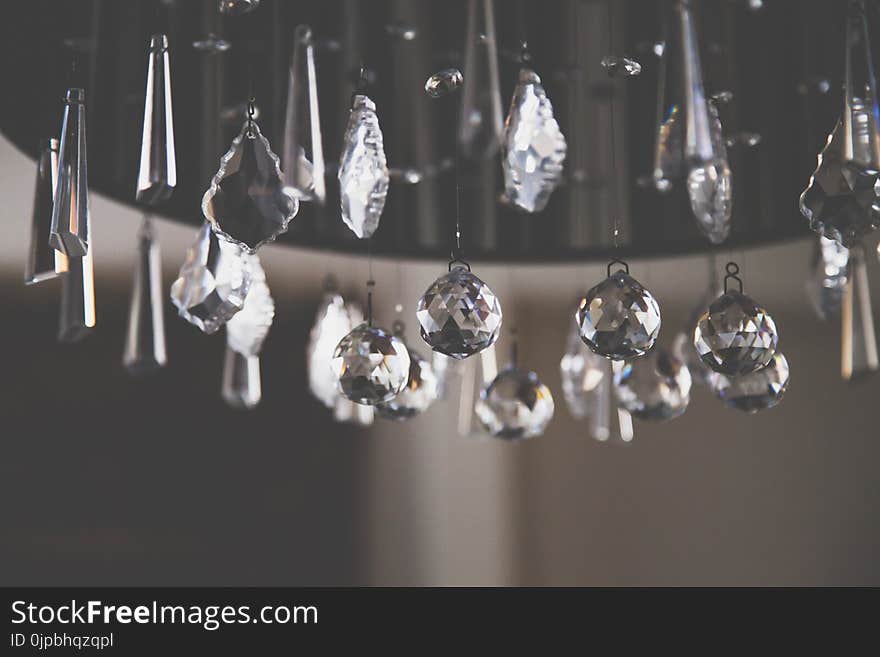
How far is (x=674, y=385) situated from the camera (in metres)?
1.33

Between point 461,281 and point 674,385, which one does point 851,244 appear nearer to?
point 461,281

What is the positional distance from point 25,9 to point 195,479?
1.49 meters

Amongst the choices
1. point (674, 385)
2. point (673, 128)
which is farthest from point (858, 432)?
point (673, 128)

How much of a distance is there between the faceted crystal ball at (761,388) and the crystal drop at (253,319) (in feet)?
1.66

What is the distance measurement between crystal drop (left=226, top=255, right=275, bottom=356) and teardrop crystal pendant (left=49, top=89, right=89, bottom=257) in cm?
32

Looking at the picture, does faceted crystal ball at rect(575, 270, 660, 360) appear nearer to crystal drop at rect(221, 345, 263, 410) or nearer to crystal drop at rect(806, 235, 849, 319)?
crystal drop at rect(806, 235, 849, 319)

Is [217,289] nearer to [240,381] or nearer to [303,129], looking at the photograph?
[303,129]

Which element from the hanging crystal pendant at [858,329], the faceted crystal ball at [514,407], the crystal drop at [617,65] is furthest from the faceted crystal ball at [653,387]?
the crystal drop at [617,65]

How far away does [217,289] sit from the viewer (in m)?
1.02

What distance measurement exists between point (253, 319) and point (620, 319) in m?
0.51

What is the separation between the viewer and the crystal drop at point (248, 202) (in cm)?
86

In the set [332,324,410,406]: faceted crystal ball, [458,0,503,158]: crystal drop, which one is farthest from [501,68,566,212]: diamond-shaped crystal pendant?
[332,324,410,406]: faceted crystal ball

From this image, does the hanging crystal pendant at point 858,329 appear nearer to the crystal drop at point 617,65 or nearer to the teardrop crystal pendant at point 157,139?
the crystal drop at point 617,65

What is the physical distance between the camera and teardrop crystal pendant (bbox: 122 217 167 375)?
1300mm
